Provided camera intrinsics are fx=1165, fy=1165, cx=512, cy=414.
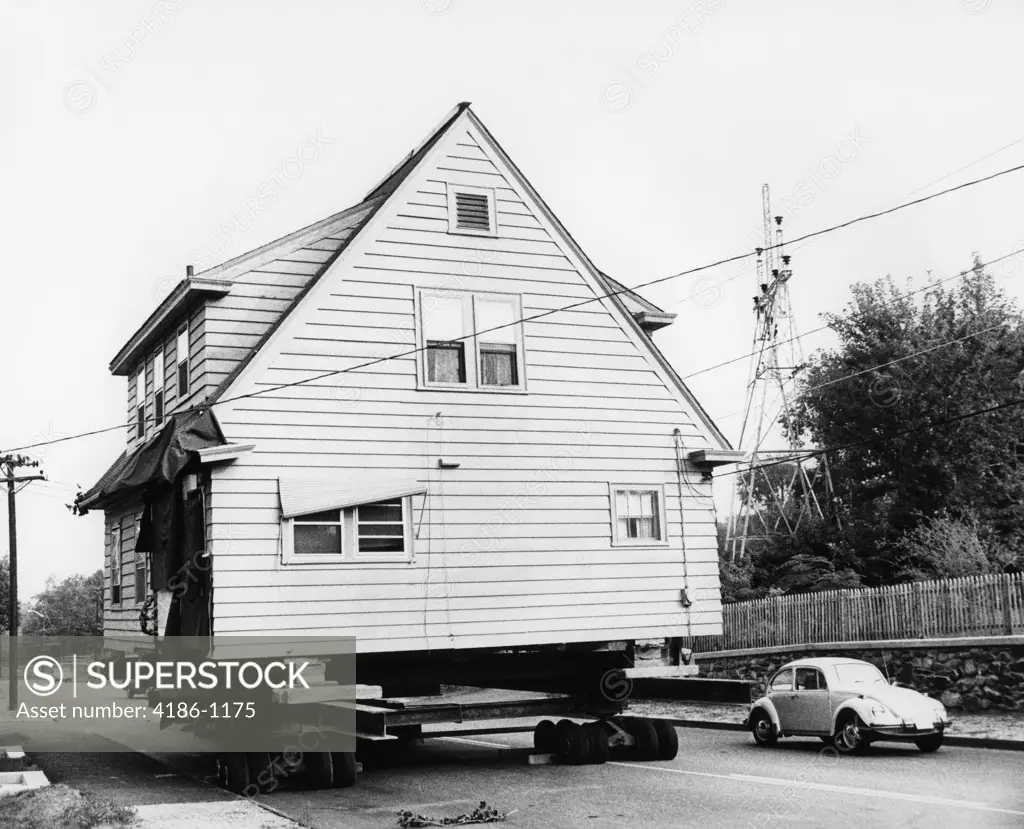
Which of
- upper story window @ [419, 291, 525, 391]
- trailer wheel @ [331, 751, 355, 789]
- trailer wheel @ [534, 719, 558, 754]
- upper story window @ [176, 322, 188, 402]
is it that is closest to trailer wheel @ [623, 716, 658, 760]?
trailer wheel @ [534, 719, 558, 754]

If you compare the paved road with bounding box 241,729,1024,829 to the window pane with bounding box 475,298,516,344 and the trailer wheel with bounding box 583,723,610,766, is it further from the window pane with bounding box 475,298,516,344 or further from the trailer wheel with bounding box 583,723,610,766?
the window pane with bounding box 475,298,516,344

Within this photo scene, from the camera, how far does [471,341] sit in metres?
16.1

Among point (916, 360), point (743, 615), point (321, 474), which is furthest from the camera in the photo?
point (916, 360)

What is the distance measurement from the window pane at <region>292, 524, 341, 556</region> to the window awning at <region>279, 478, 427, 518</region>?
0.27 m

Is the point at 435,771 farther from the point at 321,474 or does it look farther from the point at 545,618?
the point at 321,474

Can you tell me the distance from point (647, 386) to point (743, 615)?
14.4 meters

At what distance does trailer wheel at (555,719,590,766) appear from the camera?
17.0 metres

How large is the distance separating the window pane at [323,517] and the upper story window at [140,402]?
5.81m

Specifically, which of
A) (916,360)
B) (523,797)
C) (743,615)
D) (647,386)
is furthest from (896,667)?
(916,360)

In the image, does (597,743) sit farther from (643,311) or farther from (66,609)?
(66,609)

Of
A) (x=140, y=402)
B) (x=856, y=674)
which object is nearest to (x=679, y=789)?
(x=856, y=674)

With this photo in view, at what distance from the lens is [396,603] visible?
588 inches

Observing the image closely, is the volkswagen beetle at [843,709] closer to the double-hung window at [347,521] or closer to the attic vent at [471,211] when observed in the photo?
the double-hung window at [347,521]

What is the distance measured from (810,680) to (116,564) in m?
11.9
